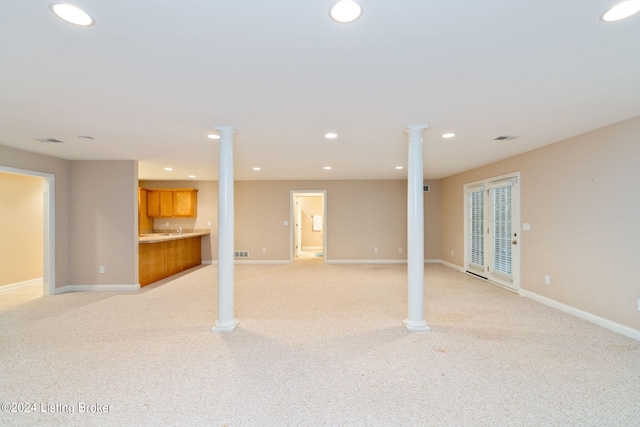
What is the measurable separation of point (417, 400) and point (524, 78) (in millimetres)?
2530

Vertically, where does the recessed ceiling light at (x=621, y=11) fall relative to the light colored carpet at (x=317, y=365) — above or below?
A: above

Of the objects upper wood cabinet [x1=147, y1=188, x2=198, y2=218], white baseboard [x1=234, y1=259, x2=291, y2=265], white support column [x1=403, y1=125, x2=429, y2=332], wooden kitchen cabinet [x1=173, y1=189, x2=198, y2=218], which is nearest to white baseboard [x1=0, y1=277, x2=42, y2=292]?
upper wood cabinet [x1=147, y1=188, x2=198, y2=218]

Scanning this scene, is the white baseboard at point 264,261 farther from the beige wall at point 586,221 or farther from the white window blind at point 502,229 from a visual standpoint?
the beige wall at point 586,221

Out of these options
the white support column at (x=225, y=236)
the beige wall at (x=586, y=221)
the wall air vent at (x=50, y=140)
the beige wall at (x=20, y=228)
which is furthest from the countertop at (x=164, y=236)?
the beige wall at (x=586, y=221)

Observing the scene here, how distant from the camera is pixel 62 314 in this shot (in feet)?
12.8

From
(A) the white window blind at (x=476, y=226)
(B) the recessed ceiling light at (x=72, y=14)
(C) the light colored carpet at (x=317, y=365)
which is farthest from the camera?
(A) the white window blind at (x=476, y=226)

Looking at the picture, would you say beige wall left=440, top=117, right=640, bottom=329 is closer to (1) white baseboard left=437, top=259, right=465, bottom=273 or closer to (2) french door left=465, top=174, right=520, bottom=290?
(2) french door left=465, top=174, right=520, bottom=290

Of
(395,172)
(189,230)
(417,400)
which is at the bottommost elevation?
(417,400)

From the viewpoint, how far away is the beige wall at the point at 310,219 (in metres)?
11.5

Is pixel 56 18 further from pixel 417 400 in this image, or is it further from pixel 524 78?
pixel 417 400

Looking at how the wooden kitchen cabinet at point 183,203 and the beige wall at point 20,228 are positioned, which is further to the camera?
the wooden kitchen cabinet at point 183,203

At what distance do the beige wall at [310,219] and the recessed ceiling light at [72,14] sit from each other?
997cm

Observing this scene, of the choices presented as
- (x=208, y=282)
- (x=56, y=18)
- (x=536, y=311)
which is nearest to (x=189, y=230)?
(x=208, y=282)

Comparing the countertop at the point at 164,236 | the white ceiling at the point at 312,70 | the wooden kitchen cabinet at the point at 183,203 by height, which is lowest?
the countertop at the point at 164,236
